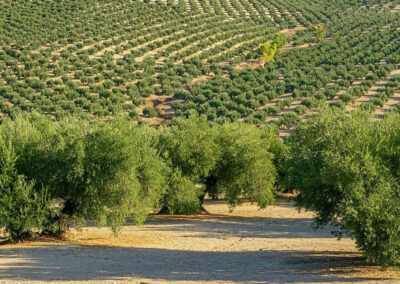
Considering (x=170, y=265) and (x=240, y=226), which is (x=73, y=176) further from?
(x=240, y=226)

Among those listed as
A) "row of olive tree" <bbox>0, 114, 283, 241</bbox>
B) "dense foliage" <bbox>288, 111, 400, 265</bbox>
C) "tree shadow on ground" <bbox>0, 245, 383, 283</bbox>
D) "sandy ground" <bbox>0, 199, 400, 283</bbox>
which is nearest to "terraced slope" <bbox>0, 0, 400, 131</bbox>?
"sandy ground" <bbox>0, 199, 400, 283</bbox>

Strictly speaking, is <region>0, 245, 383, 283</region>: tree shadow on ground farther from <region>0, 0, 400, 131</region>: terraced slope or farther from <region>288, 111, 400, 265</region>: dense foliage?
<region>0, 0, 400, 131</region>: terraced slope

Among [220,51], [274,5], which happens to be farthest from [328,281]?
[274,5]

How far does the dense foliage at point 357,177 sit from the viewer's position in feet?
59.8

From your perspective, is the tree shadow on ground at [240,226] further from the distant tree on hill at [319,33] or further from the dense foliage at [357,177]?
the distant tree on hill at [319,33]

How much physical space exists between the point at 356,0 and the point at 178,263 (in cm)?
12352

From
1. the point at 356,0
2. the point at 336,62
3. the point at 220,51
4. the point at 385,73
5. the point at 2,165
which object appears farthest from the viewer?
the point at 356,0

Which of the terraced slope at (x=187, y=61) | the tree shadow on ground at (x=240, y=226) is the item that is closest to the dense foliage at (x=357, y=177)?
the tree shadow on ground at (x=240, y=226)

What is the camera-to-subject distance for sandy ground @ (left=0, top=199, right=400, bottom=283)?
19781 millimetres

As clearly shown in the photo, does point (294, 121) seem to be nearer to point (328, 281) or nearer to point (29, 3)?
point (328, 281)

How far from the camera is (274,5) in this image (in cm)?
12450

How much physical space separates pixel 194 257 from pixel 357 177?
327 inches

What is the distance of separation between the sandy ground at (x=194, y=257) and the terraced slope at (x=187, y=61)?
21411 millimetres

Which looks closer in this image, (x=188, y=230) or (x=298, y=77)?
(x=188, y=230)
